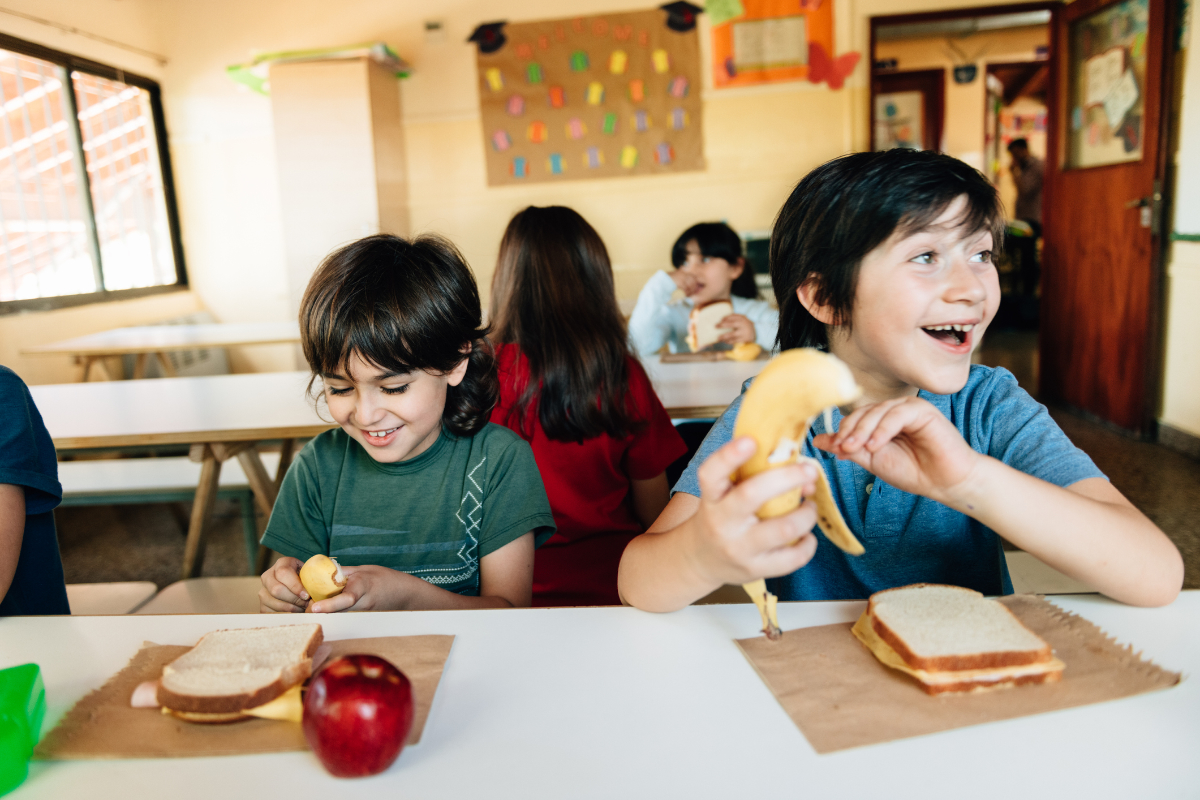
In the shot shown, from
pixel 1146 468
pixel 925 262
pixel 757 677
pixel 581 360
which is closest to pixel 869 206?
pixel 925 262

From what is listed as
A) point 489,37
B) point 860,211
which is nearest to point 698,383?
point 860,211

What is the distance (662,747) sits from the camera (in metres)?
0.61

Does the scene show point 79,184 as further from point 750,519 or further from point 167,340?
point 750,519

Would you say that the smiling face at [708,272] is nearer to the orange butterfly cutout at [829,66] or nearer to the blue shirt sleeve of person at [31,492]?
the blue shirt sleeve of person at [31,492]

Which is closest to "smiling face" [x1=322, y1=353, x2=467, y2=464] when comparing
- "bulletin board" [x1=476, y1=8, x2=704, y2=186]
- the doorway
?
"bulletin board" [x1=476, y1=8, x2=704, y2=186]

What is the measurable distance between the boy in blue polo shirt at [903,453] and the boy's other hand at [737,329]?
1.47 metres

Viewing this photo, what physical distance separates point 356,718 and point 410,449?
63 cm

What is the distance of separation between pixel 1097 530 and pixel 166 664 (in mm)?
911

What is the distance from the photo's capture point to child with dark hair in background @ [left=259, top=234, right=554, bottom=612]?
3.58ft

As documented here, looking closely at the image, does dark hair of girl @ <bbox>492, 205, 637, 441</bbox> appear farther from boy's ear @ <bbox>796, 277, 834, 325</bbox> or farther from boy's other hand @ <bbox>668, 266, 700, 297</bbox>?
boy's other hand @ <bbox>668, 266, 700, 297</bbox>

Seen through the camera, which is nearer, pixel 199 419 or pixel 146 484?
pixel 199 419

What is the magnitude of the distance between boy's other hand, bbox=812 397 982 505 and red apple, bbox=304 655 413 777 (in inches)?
17.4

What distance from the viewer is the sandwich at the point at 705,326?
106 inches

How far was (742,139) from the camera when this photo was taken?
4.98 metres
